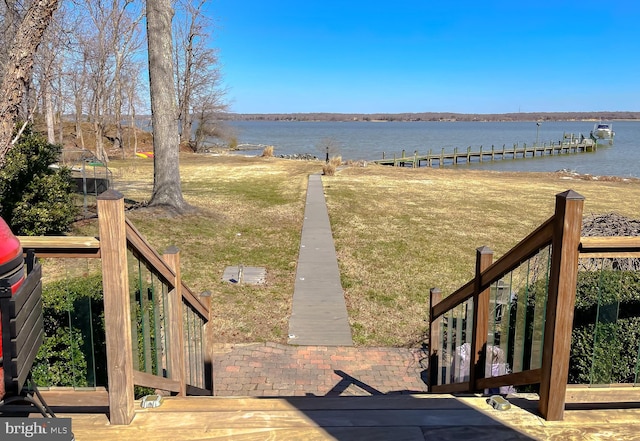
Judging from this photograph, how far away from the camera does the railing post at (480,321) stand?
3357 millimetres

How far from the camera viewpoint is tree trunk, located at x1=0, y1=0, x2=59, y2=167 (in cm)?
556

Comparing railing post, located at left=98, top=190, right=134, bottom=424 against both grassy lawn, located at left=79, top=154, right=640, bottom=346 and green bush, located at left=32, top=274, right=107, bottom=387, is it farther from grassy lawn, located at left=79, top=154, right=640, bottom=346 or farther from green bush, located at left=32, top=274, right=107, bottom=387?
grassy lawn, located at left=79, top=154, right=640, bottom=346

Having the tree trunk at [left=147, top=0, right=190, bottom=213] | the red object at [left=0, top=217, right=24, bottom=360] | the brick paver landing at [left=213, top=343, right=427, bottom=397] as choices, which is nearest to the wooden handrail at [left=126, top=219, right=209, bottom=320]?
the red object at [left=0, top=217, right=24, bottom=360]

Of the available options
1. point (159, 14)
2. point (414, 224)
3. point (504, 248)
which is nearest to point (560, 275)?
point (504, 248)

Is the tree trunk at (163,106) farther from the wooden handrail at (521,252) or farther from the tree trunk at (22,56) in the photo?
the wooden handrail at (521,252)

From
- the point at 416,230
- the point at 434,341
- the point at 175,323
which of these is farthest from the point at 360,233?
the point at 175,323

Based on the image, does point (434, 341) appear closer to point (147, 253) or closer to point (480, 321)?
point (480, 321)

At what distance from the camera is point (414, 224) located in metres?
13.0

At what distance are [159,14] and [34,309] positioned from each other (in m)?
10.9

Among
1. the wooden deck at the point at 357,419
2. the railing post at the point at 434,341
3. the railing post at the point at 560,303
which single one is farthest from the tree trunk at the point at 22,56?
the railing post at the point at 560,303

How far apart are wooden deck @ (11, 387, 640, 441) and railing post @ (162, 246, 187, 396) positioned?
0.54m

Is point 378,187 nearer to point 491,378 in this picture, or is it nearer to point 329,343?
point 329,343

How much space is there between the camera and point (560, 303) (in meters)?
2.51

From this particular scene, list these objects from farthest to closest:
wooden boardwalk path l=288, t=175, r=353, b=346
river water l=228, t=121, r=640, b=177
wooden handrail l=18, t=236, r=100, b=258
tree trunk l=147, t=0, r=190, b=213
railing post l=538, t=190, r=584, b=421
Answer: river water l=228, t=121, r=640, b=177
tree trunk l=147, t=0, r=190, b=213
wooden boardwalk path l=288, t=175, r=353, b=346
wooden handrail l=18, t=236, r=100, b=258
railing post l=538, t=190, r=584, b=421
